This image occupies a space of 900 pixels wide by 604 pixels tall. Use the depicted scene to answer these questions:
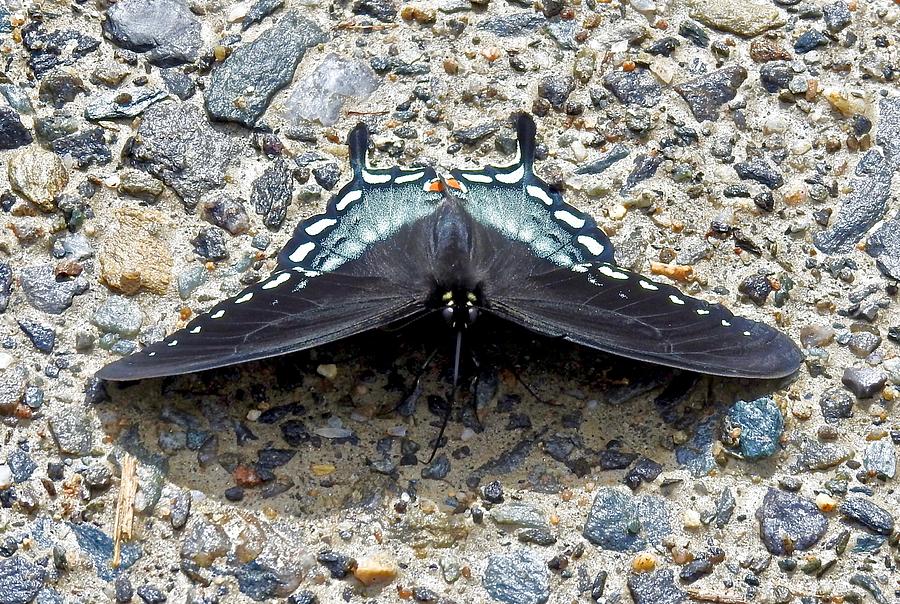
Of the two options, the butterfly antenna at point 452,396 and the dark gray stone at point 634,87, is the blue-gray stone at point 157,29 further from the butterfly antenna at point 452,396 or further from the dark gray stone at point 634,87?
the butterfly antenna at point 452,396

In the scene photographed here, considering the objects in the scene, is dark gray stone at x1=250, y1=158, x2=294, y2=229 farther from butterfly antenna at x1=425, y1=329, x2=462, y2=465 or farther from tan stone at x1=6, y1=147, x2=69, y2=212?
butterfly antenna at x1=425, y1=329, x2=462, y2=465

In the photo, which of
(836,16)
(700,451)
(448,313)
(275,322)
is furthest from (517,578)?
(836,16)

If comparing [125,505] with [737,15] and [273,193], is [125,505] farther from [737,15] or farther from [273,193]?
[737,15]

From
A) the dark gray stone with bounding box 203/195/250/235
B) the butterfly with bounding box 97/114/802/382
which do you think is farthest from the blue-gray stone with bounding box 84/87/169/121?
the butterfly with bounding box 97/114/802/382

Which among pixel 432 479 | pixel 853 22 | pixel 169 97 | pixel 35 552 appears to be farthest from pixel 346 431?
pixel 853 22

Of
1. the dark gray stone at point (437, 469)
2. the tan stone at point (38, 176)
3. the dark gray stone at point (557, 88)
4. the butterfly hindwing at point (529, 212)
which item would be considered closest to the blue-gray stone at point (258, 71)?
the tan stone at point (38, 176)

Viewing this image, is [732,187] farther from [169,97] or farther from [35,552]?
[35,552]
